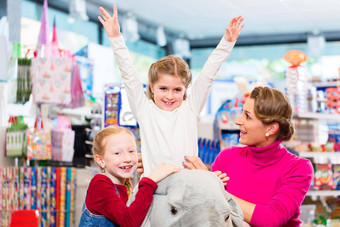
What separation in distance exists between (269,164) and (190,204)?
0.52m

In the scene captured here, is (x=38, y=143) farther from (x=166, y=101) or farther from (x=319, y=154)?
(x=166, y=101)

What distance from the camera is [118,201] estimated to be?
1820 mm

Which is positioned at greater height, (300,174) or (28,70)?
(28,70)

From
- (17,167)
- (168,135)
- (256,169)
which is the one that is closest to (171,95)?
(168,135)

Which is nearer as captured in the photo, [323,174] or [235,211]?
[235,211]

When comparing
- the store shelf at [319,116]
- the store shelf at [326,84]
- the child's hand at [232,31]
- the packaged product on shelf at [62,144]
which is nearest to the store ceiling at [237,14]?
the store shelf at [326,84]

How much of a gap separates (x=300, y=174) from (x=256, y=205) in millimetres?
199

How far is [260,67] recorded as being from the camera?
11445 mm

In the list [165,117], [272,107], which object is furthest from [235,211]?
[165,117]

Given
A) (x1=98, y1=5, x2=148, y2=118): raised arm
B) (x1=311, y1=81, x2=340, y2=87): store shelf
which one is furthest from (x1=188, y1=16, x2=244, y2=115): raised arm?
(x1=311, y1=81, x2=340, y2=87): store shelf

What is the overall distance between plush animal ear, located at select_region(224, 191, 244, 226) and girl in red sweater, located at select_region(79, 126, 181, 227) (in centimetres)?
18

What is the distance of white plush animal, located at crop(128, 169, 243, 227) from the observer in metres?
1.58

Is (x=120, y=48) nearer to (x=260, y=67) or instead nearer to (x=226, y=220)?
(x=226, y=220)

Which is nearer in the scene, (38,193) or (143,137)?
(143,137)
